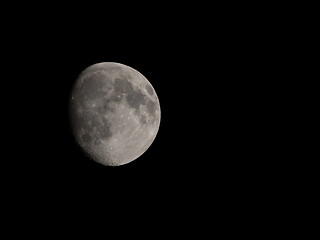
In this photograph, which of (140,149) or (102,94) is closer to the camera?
(102,94)

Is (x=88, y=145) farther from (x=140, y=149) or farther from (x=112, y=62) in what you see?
(x=112, y=62)

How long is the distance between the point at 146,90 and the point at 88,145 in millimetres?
1258

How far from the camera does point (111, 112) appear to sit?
4383 millimetres

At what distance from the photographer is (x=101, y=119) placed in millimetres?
4387

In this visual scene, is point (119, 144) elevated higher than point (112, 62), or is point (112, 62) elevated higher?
point (112, 62)

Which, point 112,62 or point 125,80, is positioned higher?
point 112,62

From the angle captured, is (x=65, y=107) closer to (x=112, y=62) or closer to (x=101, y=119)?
(x=101, y=119)

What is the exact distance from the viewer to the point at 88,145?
464 centimetres

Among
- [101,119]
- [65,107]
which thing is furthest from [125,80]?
[65,107]

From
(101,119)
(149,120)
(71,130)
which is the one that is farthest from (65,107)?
(149,120)

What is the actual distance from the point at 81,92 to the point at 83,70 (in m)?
0.56

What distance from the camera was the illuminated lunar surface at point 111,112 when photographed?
440 cm

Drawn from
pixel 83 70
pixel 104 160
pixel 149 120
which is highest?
pixel 83 70

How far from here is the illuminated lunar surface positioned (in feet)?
14.4
